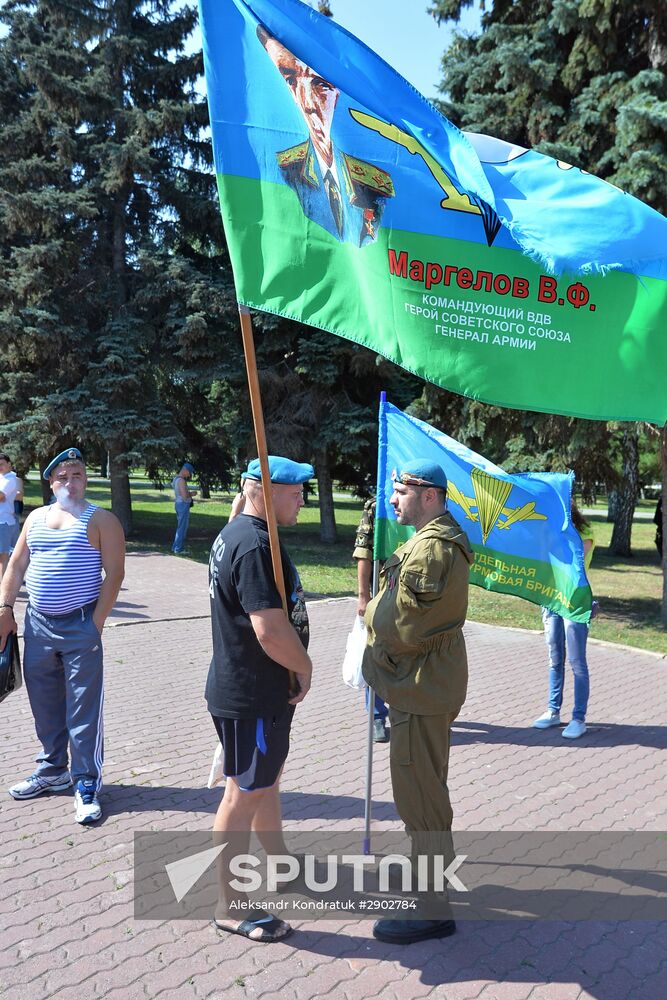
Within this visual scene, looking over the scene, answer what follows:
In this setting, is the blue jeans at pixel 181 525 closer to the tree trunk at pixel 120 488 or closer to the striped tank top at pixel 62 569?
the tree trunk at pixel 120 488

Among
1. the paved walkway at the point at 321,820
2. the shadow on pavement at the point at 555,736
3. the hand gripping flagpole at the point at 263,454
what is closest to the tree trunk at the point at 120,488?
the paved walkway at the point at 321,820

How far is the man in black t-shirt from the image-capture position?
3.22 metres

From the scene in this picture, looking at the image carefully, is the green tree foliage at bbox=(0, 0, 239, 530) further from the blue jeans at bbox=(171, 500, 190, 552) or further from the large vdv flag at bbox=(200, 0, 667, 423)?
the large vdv flag at bbox=(200, 0, 667, 423)

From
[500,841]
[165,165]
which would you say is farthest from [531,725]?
[165,165]

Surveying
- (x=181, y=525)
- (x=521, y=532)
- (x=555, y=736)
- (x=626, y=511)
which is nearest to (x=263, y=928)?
(x=521, y=532)

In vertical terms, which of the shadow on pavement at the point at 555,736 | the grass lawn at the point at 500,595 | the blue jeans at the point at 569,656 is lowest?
the grass lawn at the point at 500,595

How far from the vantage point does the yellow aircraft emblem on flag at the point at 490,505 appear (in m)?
5.71

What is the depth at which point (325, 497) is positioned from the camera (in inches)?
837

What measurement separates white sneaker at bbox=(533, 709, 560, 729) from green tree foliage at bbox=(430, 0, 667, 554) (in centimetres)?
571

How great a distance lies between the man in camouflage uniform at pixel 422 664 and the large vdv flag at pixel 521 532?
2096 millimetres

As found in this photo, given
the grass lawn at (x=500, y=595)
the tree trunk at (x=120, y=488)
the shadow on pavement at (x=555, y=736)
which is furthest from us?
the tree trunk at (x=120, y=488)

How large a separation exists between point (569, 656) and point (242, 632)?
12.8ft

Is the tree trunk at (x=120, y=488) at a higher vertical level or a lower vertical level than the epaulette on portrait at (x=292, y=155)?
lower

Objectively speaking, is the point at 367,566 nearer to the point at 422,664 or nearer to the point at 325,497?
the point at 422,664
